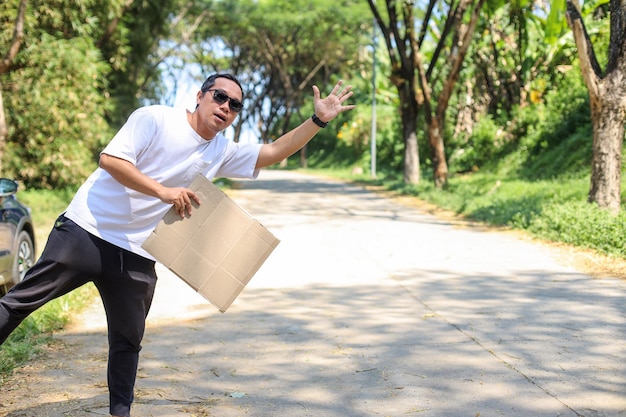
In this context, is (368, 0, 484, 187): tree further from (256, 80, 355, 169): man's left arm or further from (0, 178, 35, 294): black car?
(256, 80, 355, 169): man's left arm

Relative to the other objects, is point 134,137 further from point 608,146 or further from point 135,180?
point 608,146

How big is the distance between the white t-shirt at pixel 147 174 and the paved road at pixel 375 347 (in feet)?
3.54

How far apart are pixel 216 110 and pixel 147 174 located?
0.45m

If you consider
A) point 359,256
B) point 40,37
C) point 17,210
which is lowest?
point 359,256

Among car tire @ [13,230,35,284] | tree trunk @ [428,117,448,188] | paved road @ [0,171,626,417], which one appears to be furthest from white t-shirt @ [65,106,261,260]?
tree trunk @ [428,117,448,188]

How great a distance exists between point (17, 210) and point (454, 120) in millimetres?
21442

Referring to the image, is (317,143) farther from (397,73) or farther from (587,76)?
→ (587,76)

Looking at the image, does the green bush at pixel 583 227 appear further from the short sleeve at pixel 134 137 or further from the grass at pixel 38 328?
the short sleeve at pixel 134 137

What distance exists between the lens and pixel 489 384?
16.4 ft

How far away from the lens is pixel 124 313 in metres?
4.14

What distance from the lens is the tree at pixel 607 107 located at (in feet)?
38.7

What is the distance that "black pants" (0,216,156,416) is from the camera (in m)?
4.02

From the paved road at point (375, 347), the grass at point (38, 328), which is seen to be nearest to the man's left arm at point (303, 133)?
the paved road at point (375, 347)

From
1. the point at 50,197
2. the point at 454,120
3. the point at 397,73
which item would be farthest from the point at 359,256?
the point at 454,120
